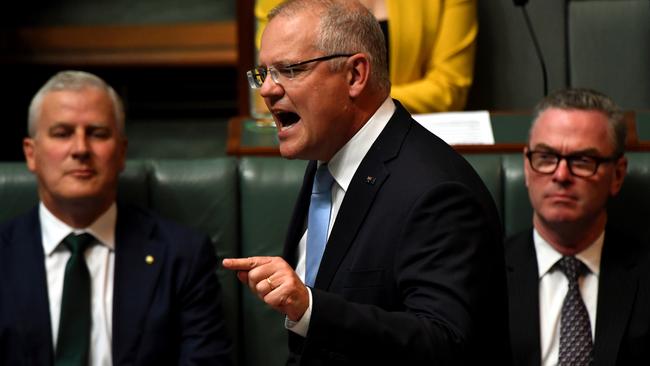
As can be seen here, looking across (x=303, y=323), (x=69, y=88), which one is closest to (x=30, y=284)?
(x=69, y=88)

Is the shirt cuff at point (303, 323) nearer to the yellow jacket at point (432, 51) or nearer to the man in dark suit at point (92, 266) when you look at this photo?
the man in dark suit at point (92, 266)

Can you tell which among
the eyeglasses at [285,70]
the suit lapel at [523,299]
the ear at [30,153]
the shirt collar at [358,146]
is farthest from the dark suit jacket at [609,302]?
the ear at [30,153]

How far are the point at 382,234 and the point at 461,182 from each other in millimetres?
145

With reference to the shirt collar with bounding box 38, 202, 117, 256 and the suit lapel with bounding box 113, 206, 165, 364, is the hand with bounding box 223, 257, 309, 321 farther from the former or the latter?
the shirt collar with bounding box 38, 202, 117, 256

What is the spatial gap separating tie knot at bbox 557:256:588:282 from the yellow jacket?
2.61ft

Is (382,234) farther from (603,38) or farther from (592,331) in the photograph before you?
(603,38)

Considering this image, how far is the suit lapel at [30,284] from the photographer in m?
2.41

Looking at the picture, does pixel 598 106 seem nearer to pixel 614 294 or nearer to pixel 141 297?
pixel 614 294

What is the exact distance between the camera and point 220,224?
2695 millimetres

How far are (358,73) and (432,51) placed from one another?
1541 millimetres

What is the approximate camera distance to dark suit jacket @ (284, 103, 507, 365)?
1.45 metres

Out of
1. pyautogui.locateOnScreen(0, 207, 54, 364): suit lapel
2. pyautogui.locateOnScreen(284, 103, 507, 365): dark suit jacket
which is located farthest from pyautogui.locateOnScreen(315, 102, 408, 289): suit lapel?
pyautogui.locateOnScreen(0, 207, 54, 364): suit lapel

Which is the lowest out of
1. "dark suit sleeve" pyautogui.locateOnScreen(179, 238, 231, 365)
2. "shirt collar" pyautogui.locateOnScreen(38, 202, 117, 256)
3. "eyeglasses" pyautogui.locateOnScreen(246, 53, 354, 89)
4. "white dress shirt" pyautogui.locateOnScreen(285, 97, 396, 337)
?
"dark suit sleeve" pyautogui.locateOnScreen(179, 238, 231, 365)

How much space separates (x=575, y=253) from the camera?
241 centimetres
